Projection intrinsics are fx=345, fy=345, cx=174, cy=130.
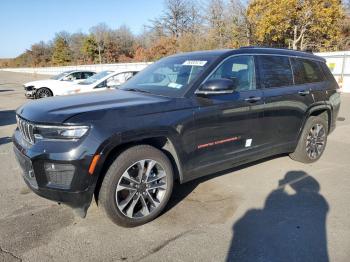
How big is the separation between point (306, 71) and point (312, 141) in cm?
117

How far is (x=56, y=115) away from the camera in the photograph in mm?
3285

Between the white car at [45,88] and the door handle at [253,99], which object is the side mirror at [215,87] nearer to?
the door handle at [253,99]

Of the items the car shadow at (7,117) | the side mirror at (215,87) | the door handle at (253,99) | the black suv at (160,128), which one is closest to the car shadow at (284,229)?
the black suv at (160,128)

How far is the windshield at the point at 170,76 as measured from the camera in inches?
162

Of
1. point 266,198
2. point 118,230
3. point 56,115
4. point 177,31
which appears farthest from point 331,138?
point 177,31

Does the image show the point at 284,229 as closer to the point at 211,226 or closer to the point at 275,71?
the point at 211,226

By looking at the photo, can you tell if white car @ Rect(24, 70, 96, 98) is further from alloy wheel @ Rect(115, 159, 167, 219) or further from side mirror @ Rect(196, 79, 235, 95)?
alloy wheel @ Rect(115, 159, 167, 219)

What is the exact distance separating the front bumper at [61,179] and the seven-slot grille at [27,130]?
0.10 metres

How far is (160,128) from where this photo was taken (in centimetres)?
362

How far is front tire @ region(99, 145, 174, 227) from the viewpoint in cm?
343

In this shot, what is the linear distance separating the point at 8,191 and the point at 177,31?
53428mm

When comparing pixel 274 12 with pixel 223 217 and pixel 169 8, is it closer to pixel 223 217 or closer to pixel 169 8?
pixel 223 217

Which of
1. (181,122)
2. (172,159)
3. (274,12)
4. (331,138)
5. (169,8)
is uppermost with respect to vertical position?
(169,8)

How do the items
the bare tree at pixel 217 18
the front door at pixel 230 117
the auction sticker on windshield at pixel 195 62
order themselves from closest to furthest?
the front door at pixel 230 117
the auction sticker on windshield at pixel 195 62
the bare tree at pixel 217 18
